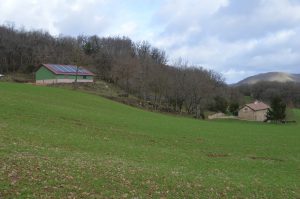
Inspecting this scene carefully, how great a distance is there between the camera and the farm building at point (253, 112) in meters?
120

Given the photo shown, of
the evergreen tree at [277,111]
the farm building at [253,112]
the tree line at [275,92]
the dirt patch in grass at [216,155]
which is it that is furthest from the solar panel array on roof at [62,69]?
the tree line at [275,92]

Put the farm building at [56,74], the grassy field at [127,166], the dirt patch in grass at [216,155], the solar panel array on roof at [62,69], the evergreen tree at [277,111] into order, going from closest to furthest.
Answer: the grassy field at [127,166]
the dirt patch in grass at [216,155]
the farm building at [56,74]
the solar panel array on roof at [62,69]
the evergreen tree at [277,111]

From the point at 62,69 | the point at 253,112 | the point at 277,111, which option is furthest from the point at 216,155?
the point at 253,112

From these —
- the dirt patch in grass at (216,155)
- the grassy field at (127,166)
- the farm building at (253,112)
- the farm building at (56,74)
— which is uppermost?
the farm building at (56,74)

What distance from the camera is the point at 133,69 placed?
352 ft

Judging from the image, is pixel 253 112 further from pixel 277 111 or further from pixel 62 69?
pixel 62 69

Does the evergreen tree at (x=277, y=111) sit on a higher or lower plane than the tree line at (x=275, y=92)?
lower

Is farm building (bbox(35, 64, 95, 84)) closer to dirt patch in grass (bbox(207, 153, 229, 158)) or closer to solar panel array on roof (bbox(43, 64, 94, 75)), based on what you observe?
solar panel array on roof (bbox(43, 64, 94, 75))

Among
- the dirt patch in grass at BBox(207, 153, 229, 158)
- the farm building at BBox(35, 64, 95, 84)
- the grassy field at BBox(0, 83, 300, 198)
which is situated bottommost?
the dirt patch in grass at BBox(207, 153, 229, 158)

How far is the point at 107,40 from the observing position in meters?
184

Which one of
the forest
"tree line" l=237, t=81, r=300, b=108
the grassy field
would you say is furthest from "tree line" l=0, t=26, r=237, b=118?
the grassy field

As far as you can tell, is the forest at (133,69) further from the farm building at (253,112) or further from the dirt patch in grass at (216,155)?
the dirt patch in grass at (216,155)

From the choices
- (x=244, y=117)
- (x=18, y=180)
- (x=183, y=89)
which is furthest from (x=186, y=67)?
(x=18, y=180)

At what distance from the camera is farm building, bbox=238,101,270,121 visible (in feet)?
393
